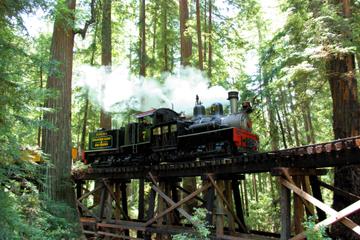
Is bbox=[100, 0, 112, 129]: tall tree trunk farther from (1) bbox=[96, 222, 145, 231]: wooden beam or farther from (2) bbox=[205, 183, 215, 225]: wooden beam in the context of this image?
(2) bbox=[205, 183, 215, 225]: wooden beam

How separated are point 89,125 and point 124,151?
11.9m

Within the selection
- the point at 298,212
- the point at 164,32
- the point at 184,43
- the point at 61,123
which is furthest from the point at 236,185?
the point at 164,32

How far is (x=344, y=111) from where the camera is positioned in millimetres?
8367

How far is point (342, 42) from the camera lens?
7238 mm

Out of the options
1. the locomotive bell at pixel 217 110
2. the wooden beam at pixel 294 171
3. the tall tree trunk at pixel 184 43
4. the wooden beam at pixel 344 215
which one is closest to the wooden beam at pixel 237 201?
the locomotive bell at pixel 217 110

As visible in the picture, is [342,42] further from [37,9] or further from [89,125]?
[89,125]

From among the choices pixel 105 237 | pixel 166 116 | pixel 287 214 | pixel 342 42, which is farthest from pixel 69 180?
pixel 342 42

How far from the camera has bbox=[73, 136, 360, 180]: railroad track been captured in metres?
5.80

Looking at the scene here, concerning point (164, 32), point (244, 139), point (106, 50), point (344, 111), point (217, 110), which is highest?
point (164, 32)

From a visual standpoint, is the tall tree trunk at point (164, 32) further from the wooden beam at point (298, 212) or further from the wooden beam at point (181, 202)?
the wooden beam at point (298, 212)

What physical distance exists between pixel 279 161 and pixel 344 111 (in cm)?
266

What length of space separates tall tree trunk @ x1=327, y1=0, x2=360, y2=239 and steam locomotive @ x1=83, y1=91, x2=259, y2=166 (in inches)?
101

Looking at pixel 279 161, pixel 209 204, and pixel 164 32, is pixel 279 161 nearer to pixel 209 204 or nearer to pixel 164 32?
pixel 209 204

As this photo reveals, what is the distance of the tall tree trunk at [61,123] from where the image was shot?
9875mm
